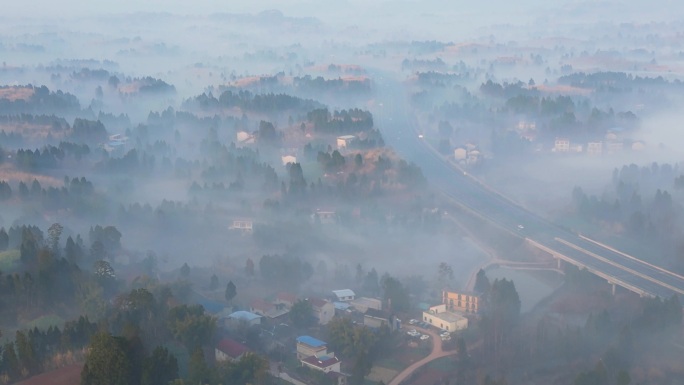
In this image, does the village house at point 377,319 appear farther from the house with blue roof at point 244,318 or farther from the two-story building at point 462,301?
the house with blue roof at point 244,318

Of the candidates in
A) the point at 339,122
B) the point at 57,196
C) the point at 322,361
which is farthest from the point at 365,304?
the point at 339,122

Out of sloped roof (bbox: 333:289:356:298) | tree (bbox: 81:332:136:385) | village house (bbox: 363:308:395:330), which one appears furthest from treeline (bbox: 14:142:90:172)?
tree (bbox: 81:332:136:385)

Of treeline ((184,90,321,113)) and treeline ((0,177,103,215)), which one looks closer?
treeline ((0,177,103,215))

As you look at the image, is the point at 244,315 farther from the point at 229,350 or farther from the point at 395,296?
the point at 395,296

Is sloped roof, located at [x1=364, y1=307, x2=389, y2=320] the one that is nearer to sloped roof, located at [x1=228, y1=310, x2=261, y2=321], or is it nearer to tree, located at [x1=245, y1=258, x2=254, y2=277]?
sloped roof, located at [x1=228, y1=310, x2=261, y2=321]

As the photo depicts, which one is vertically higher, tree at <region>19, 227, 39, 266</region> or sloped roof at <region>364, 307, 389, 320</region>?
tree at <region>19, 227, 39, 266</region>

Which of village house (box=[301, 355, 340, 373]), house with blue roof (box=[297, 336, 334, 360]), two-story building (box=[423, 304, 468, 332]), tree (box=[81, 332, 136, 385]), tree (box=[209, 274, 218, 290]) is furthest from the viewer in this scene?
tree (box=[209, 274, 218, 290])

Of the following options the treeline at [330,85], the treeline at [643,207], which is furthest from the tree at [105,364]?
the treeline at [330,85]
